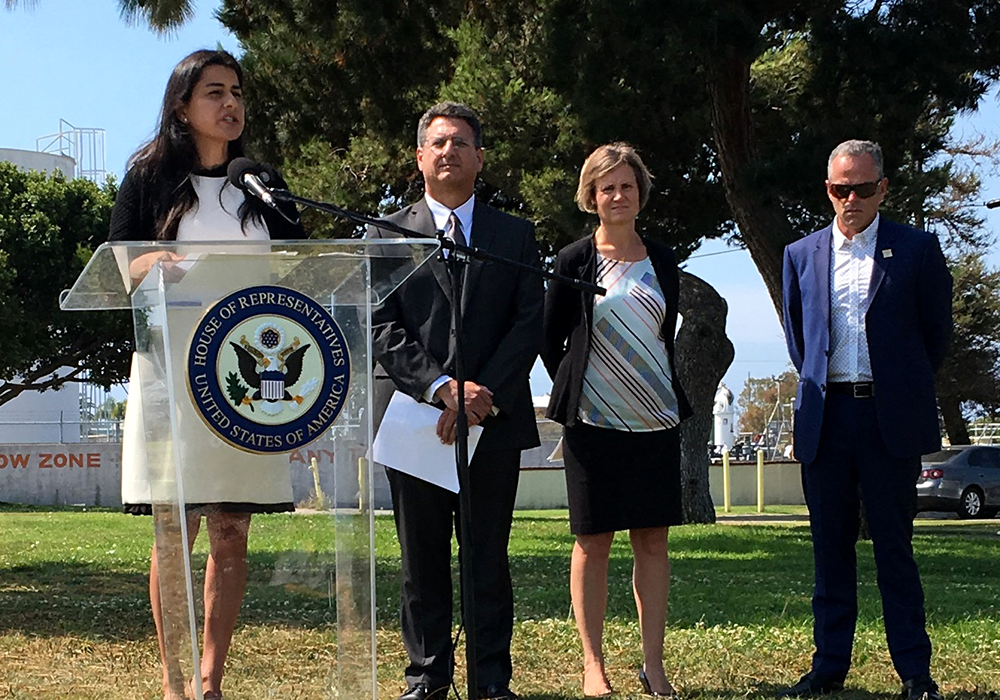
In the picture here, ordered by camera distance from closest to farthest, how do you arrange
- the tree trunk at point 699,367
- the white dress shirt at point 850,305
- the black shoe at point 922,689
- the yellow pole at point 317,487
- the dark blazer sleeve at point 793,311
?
1. the yellow pole at point 317,487
2. the black shoe at point 922,689
3. the white dress shirt at point 850,305
4. the dark blazer sleeve at point 793,311
5. the tree trunk at point 699,367

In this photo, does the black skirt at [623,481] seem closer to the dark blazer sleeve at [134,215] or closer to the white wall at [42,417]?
the dark blazer sleeve at [134,215]

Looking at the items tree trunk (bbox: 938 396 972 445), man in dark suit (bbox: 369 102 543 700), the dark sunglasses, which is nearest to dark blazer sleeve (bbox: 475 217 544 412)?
man in dark suit (bbox: 369 102 543 700)

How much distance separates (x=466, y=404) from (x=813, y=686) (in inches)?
65.7

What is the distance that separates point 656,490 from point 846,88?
303 inches

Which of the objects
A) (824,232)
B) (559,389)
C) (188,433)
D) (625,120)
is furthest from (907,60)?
(188,433)

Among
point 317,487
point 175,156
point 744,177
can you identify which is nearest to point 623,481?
point 317,487

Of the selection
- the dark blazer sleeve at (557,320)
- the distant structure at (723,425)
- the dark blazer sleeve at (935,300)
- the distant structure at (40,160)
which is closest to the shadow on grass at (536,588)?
the dark blazer sleeve at (557,320)

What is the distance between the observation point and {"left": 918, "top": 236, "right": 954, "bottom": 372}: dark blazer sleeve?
4762 mm

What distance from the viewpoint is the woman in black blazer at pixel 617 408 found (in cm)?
472

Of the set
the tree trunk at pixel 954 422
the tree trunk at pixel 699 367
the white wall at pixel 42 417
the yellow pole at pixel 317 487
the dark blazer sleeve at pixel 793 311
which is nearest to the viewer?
the yellow pole at pixel 317 487

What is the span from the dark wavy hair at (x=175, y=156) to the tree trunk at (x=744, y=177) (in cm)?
829

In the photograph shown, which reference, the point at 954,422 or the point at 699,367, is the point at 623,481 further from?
the point at 954,422

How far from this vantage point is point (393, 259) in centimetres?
361

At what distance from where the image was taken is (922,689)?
178 inches
